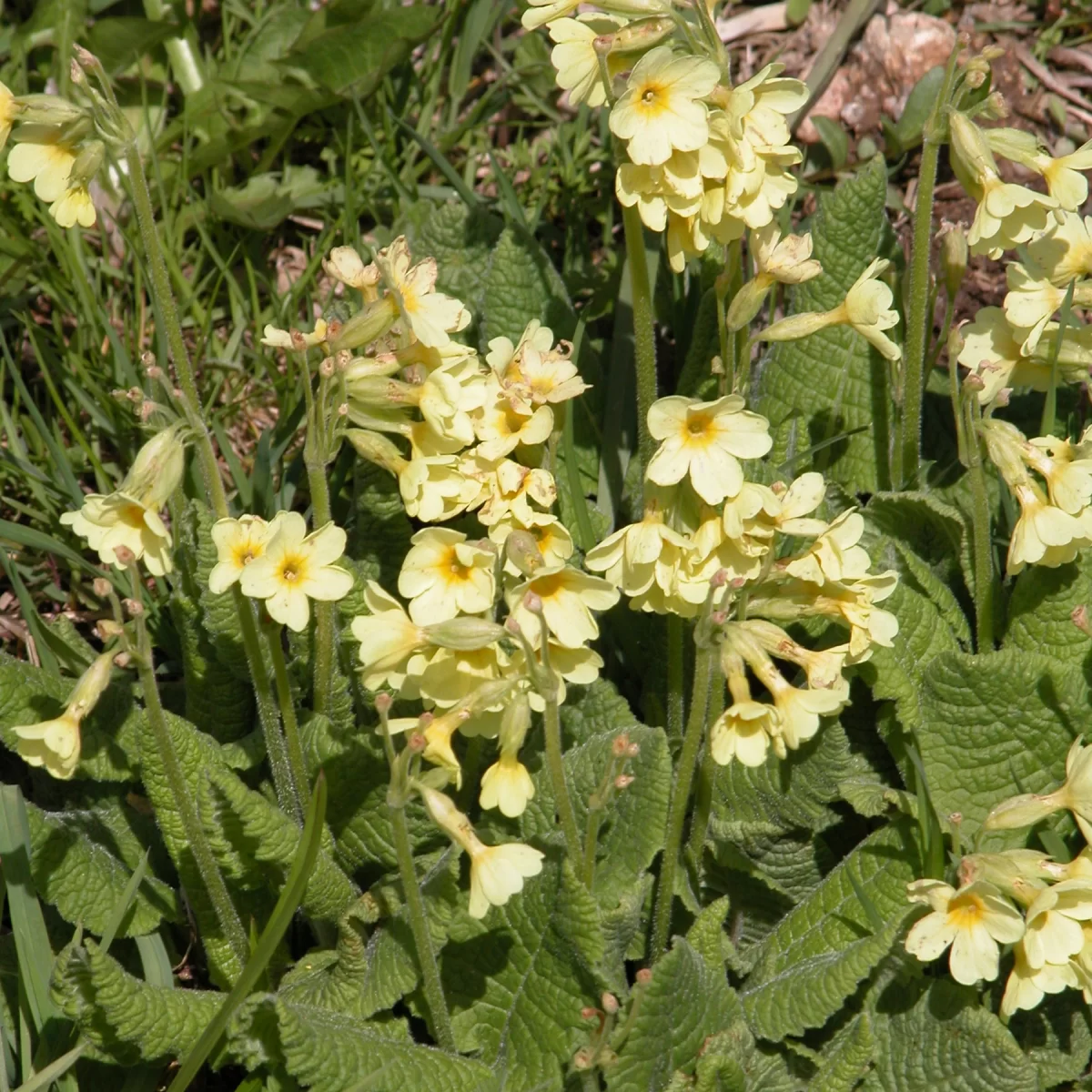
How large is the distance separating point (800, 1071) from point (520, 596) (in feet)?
4.00

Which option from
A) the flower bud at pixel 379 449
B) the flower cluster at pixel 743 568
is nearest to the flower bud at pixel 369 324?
the flower bud at pixel 379 449

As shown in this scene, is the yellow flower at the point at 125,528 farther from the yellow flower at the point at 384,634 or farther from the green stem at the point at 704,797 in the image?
the green stem at the point at 704,797

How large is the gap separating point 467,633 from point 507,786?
30 cm

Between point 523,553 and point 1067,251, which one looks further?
point 1067,251

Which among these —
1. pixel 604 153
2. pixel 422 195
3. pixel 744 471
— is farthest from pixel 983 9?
pixel 744 471

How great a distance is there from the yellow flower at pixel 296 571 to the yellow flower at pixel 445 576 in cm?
12

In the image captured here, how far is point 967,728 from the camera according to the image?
9.74 ft

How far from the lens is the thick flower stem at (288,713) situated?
2676mm

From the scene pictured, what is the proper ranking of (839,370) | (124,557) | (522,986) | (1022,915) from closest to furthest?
(124,557)
(1022,915)
(522,986)
(839,370)

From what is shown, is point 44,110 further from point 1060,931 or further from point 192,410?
point 1060,931

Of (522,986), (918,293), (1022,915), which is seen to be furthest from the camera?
(918,293)

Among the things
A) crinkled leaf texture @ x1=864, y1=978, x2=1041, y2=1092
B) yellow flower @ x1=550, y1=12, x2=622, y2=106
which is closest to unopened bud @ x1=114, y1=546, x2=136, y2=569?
yellow flower @ x1=550, y1=12, x2=622, y2=106

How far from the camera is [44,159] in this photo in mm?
2670

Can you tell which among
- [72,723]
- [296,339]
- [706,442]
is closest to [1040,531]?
[706,442]
